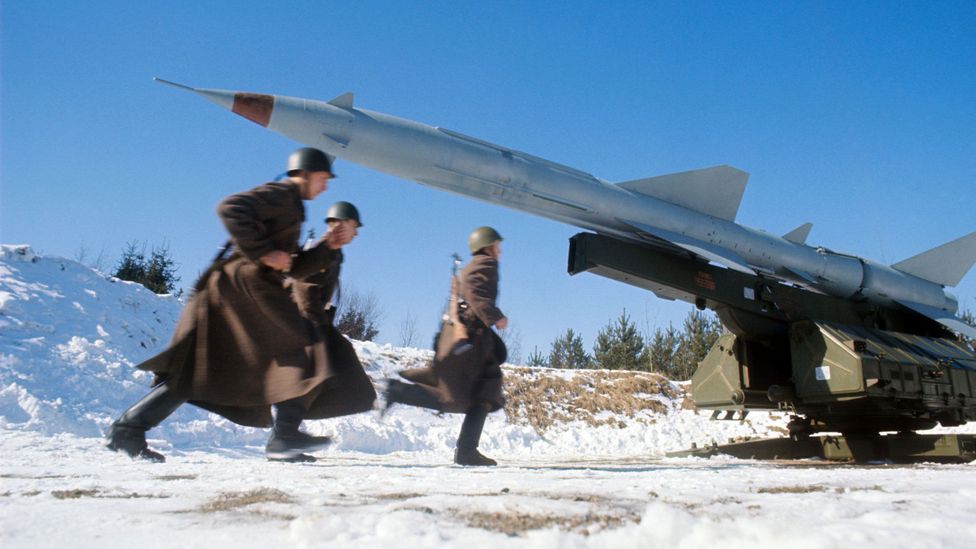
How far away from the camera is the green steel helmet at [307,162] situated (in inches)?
132

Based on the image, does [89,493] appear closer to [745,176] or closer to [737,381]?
[737,381]

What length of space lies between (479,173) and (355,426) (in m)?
3.38

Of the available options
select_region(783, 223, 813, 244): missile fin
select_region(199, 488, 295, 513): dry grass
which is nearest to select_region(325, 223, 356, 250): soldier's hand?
select_region(199, 488, 295, 513): dry grass

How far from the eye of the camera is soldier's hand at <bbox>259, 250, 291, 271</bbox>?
118 inches

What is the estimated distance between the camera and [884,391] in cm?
555

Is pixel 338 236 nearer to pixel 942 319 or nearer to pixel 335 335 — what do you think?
pixel 335 335

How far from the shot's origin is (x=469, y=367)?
3.94 m

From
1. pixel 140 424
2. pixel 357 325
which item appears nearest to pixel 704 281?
pixel 140 424

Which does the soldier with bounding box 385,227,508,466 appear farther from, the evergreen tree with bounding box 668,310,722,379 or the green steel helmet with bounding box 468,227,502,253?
the evergreen tree with bounding box 668,310,722,379

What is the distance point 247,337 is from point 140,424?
0.61 meters

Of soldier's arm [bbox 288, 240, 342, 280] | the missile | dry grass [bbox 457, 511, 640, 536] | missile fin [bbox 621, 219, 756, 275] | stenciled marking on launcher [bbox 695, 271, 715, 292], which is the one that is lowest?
dry grass [bbox 457, 511, 640, 536]

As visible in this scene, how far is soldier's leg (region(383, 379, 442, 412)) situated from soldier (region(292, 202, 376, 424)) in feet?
1.88

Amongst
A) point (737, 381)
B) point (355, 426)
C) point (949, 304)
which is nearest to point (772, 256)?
point (737, 381)

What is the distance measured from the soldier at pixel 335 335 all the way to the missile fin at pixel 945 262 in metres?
6.98
